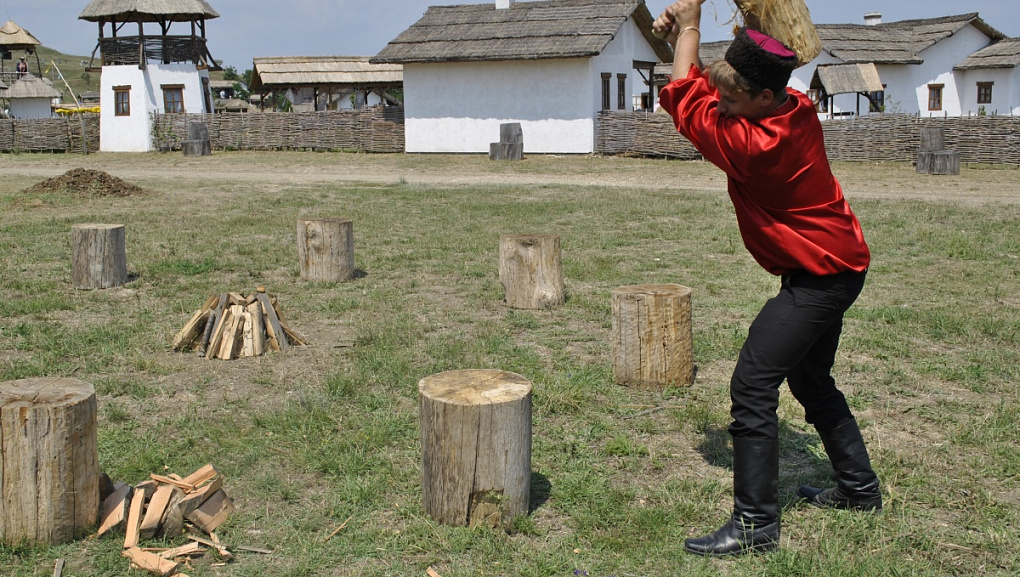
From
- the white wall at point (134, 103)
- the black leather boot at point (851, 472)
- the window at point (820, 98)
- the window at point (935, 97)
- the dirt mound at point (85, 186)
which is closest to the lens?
the black leather boot at point (851, 472)

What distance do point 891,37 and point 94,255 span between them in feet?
124

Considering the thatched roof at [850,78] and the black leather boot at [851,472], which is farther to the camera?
the thatched roof at [850,78]

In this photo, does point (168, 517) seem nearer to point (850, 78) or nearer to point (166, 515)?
point (166, 515)

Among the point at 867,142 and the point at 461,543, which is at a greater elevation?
the point at 867,142

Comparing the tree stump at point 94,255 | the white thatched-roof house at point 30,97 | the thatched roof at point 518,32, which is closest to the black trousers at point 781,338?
the tree stump at point 94,255

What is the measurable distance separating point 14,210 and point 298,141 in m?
17.4

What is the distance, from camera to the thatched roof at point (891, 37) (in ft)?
119

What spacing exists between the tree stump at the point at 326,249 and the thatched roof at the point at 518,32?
19729 mm

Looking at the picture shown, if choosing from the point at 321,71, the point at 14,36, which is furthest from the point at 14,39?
the point at 321,71

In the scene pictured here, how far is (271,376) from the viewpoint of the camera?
596 cm

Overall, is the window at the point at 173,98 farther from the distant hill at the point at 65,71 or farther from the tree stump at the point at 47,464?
the distant hill at the point at 65,71

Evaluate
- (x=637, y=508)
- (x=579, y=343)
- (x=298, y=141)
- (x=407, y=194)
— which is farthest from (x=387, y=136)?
(x=637, y=508)

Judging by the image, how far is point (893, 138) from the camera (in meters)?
23.1

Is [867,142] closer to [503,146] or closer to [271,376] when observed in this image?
[503,146]
